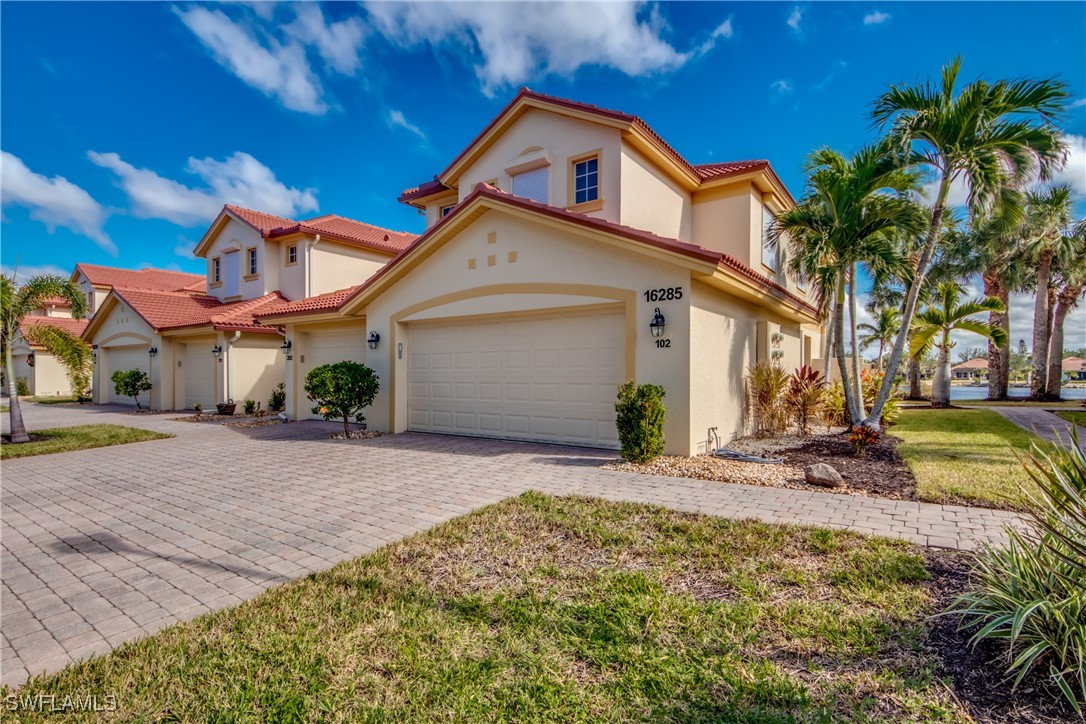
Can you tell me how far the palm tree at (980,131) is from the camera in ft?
28.5

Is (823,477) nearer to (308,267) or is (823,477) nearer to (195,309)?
(308,267)

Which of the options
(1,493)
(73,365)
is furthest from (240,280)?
(1,493)

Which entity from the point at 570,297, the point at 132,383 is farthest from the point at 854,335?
the point at 132,383

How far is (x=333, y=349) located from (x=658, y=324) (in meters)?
11.1

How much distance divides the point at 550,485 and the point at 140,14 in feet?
42.5

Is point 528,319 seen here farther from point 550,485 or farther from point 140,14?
point 140,14

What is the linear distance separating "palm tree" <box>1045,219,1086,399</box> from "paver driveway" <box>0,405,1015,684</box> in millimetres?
24384

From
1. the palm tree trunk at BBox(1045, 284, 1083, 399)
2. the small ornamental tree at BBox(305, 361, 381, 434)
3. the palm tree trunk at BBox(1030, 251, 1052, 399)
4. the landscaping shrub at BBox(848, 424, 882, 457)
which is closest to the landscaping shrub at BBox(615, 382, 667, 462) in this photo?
the landscaping shrub at BBox(848, 424, 882, 457)

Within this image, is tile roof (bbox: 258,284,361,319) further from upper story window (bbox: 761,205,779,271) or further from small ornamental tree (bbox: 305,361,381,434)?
upper story window (bbox: 761,205,779,271)

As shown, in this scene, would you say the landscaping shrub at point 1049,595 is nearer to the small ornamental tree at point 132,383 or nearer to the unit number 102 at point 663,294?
the unit number 102 at point 663,294

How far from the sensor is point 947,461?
8359 millimetres

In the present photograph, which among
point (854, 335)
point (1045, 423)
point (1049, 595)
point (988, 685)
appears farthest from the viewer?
point (1045, 423)

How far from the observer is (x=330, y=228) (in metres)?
21.4

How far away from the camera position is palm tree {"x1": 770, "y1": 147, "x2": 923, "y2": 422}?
10148 mm
